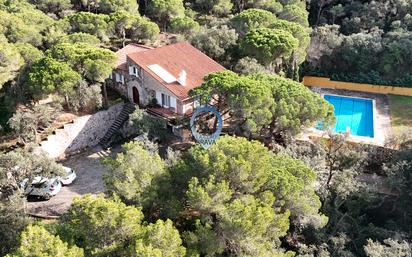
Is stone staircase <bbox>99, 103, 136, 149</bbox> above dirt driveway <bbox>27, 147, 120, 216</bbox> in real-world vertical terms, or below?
above

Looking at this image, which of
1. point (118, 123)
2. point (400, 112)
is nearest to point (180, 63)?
point (118, 123)

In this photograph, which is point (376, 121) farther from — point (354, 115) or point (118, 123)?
point (118, 123)

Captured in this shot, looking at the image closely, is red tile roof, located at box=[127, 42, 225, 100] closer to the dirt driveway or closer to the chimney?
the chimney

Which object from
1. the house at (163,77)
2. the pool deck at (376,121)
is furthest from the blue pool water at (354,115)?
the house at (163,77)

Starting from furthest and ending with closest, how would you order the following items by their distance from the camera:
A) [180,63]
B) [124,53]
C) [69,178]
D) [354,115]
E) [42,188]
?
[354,115]
[124,53]
[180,63]
[69,178]
[42,188]

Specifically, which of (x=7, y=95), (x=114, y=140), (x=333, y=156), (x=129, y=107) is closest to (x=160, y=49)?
(x=129, y=107)

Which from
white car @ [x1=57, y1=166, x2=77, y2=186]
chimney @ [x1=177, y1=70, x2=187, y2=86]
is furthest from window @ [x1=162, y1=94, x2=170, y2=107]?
white car @ [x1=57, y1=166, x2=77, y2=186]

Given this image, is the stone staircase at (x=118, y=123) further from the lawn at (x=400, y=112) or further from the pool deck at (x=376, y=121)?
the lawn at (x=400, y=112)
